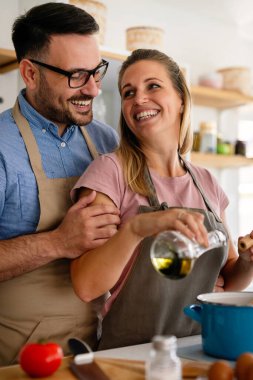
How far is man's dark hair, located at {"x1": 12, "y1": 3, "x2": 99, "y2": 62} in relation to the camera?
178 cm

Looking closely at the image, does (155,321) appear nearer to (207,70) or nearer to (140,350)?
(140,350)

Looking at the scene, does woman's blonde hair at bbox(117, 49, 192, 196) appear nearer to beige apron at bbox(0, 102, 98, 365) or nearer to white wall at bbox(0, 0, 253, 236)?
beige apron at bbox(0, 102, 98, 365)

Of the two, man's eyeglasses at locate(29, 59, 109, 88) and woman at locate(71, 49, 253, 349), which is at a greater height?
man's eyeglasses at locate(29, 59, 109, 88)

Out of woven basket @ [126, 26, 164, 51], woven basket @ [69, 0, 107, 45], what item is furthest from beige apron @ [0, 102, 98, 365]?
woven basket @ [126, 26, 164, 51]

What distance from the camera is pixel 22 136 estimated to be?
68.4 inches

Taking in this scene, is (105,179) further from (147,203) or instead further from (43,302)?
(43,302)

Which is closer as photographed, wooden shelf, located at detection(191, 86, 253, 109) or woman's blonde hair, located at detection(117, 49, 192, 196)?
woman's blonde hair, located at detection(117, 49, 192, 196)

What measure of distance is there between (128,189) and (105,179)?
0.08 meters

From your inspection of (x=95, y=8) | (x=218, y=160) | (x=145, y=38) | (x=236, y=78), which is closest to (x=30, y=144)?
(x=95, y=8)

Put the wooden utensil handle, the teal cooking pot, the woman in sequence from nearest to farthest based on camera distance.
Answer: the teal cooking pot
the wooden utensil handle
the woman

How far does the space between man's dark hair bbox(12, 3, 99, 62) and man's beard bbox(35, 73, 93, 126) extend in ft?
0.36

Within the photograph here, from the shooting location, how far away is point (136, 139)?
181 centimetres

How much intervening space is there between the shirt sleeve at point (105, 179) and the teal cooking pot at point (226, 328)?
0.48m

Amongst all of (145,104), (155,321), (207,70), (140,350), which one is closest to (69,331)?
(155,321)
